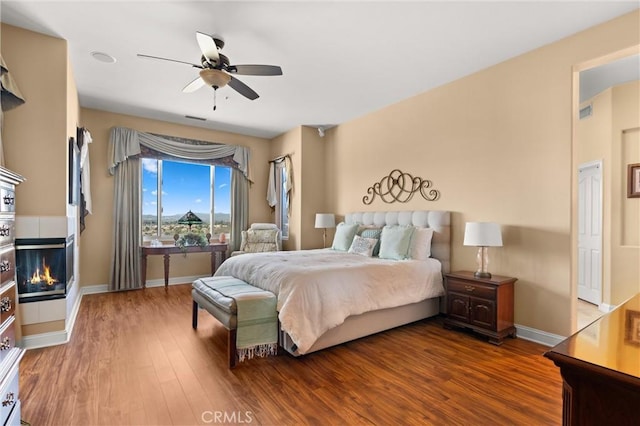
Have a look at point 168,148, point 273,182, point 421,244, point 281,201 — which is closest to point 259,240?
point 281,201

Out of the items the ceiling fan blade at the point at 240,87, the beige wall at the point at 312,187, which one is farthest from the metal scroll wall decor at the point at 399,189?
the ceiling fan blade at the point at 240,87

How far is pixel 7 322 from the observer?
1.60 metres

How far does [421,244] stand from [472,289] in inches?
29.5

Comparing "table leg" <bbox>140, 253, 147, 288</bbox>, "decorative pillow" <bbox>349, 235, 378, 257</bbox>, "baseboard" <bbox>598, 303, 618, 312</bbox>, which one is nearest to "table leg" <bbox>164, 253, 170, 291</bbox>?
"table leg" <bbox>140, 253, 147, 288</bbox>

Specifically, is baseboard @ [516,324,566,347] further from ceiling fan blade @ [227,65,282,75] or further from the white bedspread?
ceiling fan blade @ [227,65,282,75]

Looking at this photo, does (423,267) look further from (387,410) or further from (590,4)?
(590,4)

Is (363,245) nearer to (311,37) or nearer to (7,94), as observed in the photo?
(311,37)

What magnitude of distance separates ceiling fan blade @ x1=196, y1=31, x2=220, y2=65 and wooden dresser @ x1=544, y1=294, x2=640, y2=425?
2.81 metres

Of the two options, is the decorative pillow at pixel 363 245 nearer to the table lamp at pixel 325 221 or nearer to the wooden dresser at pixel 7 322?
the table lamp at pixel 325 221

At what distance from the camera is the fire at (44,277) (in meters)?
2.86

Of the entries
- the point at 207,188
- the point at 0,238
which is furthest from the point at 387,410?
the point at 207,188

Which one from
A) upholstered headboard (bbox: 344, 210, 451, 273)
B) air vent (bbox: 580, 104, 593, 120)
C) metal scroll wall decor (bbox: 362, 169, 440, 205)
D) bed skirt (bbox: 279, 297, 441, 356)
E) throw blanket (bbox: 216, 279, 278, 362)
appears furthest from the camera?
air vent (bbox: 580, 104, 593, 120)

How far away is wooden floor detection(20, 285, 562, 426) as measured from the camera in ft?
6.20

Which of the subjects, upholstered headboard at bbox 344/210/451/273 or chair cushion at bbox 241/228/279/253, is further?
chair cushion at bbox 241/228/279/253
